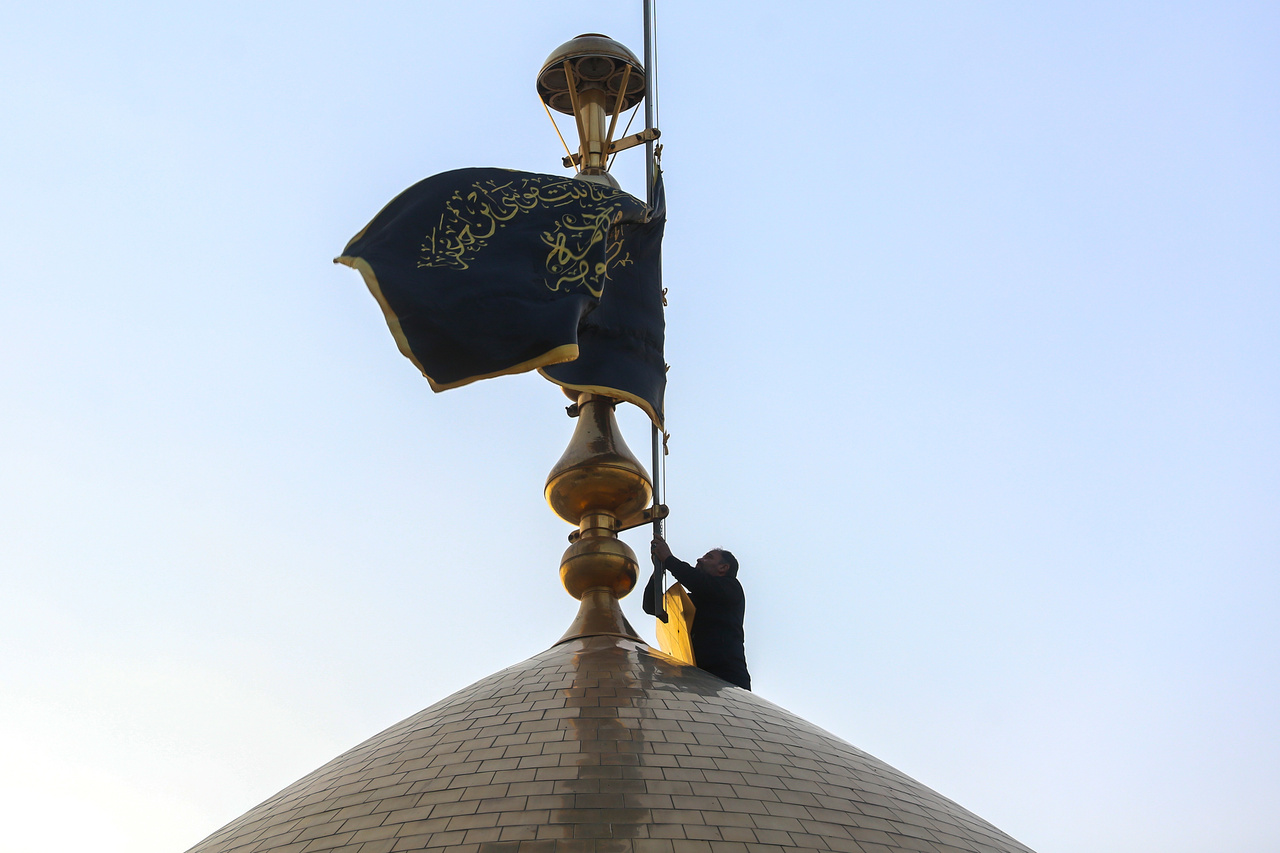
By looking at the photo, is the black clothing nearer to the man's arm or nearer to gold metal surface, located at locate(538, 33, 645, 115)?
the man's arm

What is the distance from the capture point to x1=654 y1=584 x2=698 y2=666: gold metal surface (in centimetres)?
955

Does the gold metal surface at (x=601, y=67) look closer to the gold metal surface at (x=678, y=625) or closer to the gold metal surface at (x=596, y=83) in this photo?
the gold metal surface at (x=596, y=83)

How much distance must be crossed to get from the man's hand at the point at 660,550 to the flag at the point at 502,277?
828mm

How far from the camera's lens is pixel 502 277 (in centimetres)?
849

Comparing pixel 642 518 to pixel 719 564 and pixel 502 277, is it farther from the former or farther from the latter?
pixel 502 277

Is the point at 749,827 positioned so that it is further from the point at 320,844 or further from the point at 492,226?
the point at 492,226

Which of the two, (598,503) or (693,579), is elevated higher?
(598,503)

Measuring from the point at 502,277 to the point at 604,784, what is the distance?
2990mm

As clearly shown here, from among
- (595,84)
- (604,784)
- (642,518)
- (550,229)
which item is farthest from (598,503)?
(595,84)

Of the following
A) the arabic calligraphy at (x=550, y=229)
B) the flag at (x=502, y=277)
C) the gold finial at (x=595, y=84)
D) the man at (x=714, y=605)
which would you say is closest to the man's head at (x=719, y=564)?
the man at (x=714, y=605)

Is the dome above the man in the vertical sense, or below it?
below

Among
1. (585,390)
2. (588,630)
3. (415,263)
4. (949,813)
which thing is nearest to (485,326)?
(415,263)

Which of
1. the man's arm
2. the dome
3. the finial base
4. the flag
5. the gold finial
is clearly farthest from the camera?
the gold finial

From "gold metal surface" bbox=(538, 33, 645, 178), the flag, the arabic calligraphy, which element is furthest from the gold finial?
the arabic calligraphy
